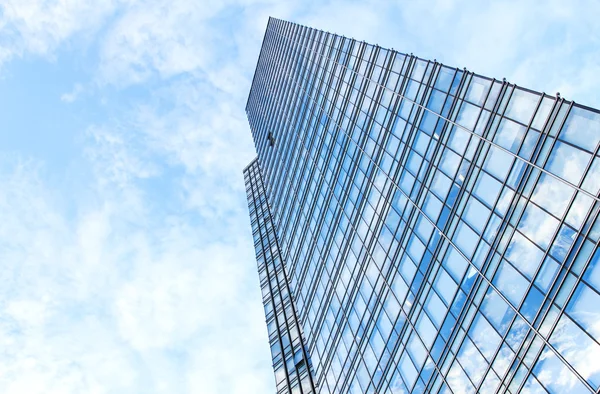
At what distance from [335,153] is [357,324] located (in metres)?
17.4

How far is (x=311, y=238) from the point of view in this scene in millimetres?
50312

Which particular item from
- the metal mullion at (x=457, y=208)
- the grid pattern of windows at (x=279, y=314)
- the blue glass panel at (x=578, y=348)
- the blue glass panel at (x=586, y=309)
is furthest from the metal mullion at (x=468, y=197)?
the grid pattern of windows at (x=279, y=314)

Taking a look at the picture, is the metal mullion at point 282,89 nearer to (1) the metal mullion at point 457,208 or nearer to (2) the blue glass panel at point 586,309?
(1) the metal mullion at point 457,208

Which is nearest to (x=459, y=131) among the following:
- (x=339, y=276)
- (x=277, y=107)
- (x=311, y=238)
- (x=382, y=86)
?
(x=382, y=86)

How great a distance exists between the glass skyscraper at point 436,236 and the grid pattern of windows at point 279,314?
0.24 m

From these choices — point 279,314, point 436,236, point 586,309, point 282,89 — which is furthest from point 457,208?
point 282,89

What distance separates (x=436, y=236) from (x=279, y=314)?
33.5 m

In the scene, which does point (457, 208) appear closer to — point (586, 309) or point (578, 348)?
point (586, 309)

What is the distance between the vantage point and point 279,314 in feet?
192

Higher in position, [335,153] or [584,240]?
[335,153]

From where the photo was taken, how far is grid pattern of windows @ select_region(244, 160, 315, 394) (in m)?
47.9

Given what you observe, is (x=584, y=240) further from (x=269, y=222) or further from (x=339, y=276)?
(x=269, y=222)

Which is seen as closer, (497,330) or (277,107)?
(497,330)

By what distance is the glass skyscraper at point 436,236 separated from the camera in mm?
19141
